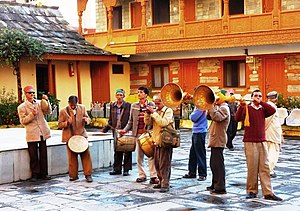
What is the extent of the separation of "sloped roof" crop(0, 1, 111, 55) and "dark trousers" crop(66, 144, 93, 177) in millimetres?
13478

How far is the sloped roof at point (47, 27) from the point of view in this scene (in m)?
24.6

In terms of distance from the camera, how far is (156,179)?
991 centimetres

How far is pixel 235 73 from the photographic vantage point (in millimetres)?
24375

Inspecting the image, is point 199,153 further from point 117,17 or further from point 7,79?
point 117,17

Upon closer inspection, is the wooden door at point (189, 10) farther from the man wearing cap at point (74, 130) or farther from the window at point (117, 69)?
the man wearing cap at point (74, 130)

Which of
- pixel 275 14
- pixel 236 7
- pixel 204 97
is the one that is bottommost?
pixel 204 97

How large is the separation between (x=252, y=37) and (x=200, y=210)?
15.0 m

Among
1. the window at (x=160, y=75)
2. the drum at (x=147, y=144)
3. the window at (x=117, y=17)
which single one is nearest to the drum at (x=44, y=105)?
the drum at (x=147, y=144)

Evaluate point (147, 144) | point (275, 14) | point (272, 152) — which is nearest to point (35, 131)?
point (147, 144)

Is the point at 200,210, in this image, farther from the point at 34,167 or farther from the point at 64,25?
the point at 64,25

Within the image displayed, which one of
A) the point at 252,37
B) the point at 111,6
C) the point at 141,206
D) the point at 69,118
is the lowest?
the point at 141,206

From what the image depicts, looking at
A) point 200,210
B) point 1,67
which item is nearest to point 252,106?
point 200,210

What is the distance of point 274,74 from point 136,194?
1479 cm

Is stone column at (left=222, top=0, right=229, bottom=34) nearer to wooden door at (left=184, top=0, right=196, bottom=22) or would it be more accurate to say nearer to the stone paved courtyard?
wooden door at (left=184, top=0, right=196, bottom=22)
